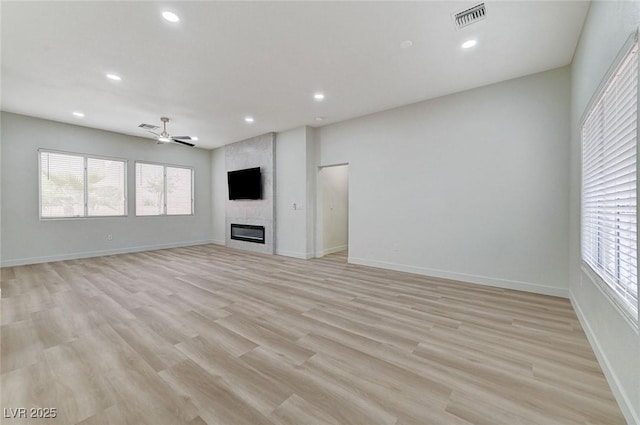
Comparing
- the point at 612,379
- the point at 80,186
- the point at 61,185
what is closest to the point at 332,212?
the point at 612,379

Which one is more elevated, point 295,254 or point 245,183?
point 245,183

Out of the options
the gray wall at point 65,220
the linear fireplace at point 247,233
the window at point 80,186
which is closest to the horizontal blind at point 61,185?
the window at point 80,186

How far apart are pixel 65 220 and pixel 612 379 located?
8986 millimetres

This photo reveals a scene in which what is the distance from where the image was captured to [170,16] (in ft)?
8.33

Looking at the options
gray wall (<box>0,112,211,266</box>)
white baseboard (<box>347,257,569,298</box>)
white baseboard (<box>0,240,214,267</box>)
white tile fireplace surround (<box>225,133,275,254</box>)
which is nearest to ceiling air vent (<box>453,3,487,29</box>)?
white baseboard (<box>347,257,569,298</box>)

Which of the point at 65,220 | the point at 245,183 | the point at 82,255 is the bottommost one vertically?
the point at 82,255

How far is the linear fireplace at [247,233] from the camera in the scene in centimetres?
709

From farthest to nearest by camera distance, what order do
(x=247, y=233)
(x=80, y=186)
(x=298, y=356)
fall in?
(x=247, y=233)
(x=80, y=186)
(x=298, y=356)

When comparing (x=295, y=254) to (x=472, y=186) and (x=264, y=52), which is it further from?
(x=264, y=52)

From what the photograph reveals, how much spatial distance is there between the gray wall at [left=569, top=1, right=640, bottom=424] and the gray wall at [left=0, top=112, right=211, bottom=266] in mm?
8852

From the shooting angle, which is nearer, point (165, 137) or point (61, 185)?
point (165, 137)

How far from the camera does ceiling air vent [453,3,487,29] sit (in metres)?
2.46

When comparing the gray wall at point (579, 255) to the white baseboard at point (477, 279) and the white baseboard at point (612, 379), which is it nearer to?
the white baseboard at point (612, 379)

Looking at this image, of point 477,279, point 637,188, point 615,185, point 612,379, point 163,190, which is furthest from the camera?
point 163,190
